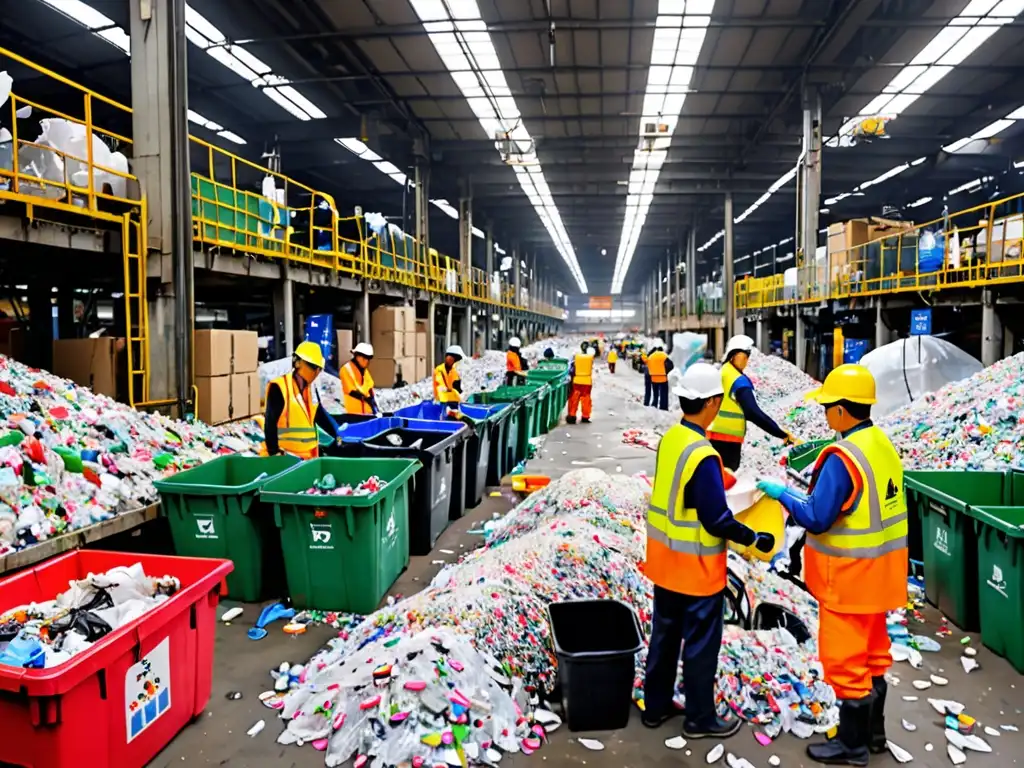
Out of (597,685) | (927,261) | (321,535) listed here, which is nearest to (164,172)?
(321,535)

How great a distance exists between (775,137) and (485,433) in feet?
54.9

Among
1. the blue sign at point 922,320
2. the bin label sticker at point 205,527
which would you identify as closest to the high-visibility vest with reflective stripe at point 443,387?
the bin label sticker at point 205,527

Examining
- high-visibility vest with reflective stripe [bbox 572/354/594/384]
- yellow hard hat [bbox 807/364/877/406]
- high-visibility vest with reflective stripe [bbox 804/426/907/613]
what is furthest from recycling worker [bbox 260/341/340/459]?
high-visibility vest with reflective stripe [bbox 572/354/594/384]

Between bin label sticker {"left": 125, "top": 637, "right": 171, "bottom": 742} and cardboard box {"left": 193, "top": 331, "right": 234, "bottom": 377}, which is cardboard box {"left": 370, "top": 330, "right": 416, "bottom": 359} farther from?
bin label sticker {"left": 125, "top": 637, "right": 171, "bottom": 742}

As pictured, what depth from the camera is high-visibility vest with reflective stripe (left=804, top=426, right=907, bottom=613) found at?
2773 mm

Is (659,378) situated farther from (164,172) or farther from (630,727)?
(630,727)

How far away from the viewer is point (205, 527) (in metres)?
4.40

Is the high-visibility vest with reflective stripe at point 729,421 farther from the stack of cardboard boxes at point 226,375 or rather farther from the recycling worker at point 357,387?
the stack of cardboard boxes at point 226,375

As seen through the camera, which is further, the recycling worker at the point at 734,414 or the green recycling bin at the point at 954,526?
the recycling worker at the point at 734,414

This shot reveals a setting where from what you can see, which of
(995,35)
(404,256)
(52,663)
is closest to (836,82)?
(995,35)

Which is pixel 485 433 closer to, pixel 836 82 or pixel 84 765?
pixel 84 765

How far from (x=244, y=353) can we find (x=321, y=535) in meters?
5.53

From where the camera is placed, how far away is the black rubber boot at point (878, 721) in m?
2.91

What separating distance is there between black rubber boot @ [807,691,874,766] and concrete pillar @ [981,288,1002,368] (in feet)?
34.5
